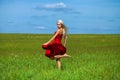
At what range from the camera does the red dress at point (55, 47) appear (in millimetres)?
16359

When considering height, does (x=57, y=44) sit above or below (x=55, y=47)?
above

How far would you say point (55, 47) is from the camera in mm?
16422

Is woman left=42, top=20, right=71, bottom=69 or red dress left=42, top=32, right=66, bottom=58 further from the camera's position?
red dress left=42, top=32, right=66, bottom=58

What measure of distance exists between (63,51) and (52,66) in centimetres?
145

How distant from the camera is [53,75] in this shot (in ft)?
46.9

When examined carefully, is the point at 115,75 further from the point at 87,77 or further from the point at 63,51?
the point at 63,51

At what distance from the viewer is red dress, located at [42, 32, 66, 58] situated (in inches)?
644

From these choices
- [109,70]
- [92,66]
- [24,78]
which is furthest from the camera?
[92,66]

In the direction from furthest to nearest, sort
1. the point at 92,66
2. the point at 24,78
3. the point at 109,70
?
1. the point at 92,66
2. the point at 109,70
3. the point at 24,78

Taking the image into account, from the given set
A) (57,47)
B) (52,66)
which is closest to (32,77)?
(57,47)

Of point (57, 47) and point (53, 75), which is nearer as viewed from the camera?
point (53, 75)

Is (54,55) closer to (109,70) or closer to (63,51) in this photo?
(63,51)

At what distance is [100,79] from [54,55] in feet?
10.9

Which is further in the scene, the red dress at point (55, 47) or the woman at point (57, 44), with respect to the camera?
the red dress at point (55, 47)
